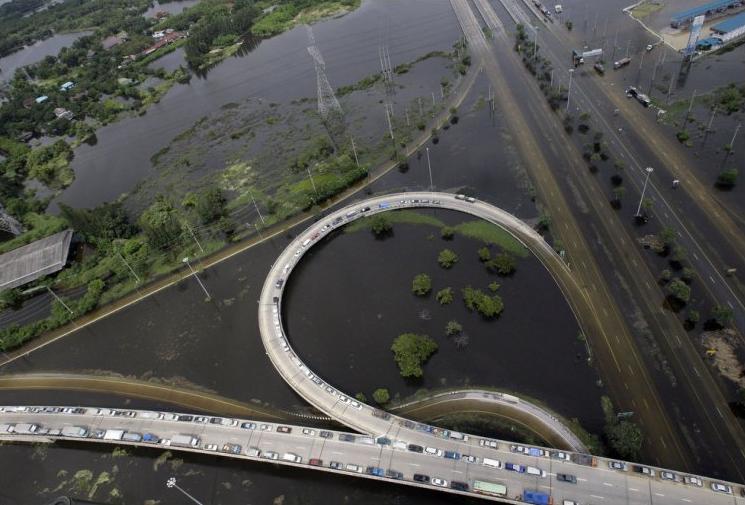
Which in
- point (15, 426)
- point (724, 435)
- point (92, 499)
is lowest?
point (724, 435)

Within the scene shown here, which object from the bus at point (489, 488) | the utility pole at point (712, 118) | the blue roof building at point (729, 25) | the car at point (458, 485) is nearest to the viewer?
the bus at point (489, 488)

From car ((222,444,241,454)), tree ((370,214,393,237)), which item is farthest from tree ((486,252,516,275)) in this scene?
car ((222,444,241,454))

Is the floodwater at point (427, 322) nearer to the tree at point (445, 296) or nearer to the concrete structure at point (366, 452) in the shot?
the tree at point (445, 296)

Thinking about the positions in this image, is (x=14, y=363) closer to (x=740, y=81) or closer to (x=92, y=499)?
(x=92, y=499)

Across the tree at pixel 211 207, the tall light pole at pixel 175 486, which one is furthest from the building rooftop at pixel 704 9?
the tall light pole at pixel 175 486

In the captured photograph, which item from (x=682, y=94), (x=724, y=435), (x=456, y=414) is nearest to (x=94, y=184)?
(x=456, y=414)

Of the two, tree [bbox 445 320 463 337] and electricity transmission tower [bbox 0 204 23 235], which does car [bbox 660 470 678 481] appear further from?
electricity transmission tower [bbox 0 204 23 235]
